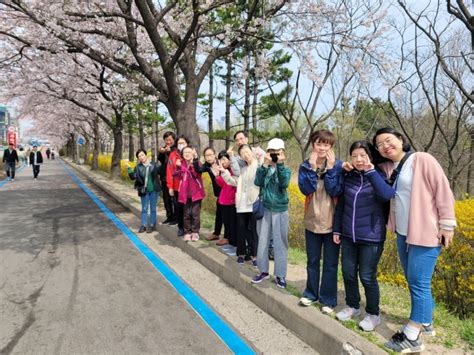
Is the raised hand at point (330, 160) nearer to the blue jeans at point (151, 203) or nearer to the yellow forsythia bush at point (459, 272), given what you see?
the yellow forsythia bush at point (459, 272)

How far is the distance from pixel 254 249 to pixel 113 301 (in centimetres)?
183

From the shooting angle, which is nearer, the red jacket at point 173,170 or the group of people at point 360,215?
the group of people at point 360,215

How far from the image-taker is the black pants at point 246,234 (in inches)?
179

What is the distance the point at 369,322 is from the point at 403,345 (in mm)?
355

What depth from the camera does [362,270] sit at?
295 cm

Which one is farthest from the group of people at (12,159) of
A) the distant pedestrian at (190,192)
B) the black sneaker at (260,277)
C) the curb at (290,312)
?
the black sneaker at (260,277)

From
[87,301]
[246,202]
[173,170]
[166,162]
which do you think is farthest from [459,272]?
[166,162]

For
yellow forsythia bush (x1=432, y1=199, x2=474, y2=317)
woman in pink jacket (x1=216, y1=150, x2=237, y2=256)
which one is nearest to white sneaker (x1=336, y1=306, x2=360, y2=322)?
yellow forsythia bush (x1=432, y1=199, x2=474, y2=317)

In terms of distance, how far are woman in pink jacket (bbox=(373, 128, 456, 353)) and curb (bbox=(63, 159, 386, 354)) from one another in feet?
0.99

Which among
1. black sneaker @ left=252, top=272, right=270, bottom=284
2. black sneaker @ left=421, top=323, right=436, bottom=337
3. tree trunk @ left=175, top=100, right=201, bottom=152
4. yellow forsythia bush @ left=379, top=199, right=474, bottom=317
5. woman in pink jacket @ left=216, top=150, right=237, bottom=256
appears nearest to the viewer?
black sneaker @ left=421, top=323, right=436, bottom=337

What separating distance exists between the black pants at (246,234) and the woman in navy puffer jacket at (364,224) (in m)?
1.64

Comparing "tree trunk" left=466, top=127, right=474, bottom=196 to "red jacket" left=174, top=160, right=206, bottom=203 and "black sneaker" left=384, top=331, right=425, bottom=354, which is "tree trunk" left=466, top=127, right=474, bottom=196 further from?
"black sneaker" left=384, top=331, right=425, bottom=354

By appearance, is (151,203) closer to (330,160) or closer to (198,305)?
(198,305)

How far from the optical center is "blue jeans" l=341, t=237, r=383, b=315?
115 inches
